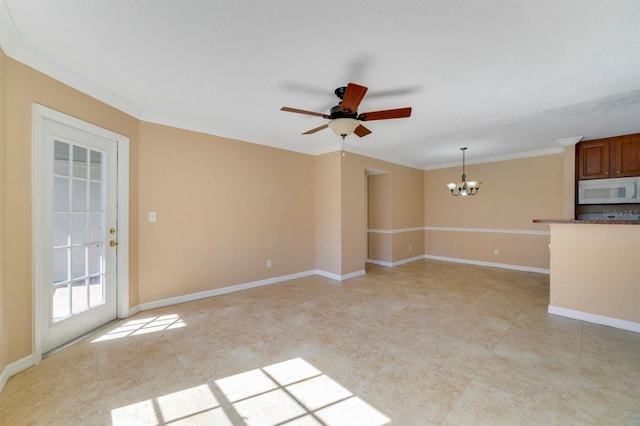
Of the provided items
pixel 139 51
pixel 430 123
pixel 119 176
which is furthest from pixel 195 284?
pixel 430 123

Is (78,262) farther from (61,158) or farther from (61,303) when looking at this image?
(61,158)

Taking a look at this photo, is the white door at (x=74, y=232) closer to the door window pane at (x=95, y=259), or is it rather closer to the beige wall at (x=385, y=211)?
the door window pane at (x=95, y=259)

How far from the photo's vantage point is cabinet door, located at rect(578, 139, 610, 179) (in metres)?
4.23

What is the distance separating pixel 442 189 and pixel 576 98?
3889 mm

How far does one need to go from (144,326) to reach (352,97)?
10.4ft

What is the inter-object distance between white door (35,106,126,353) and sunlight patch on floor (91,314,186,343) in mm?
253

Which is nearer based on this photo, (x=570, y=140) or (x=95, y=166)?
(x=95, y=166)

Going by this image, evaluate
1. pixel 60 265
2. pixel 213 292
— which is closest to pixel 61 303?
pixel 60 265

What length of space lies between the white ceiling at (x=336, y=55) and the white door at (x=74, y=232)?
0.59 m

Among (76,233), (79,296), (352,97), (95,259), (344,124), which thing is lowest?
(79,296)

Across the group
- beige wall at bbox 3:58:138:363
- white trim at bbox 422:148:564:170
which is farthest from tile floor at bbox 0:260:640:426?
white trim at bbox 422:148:564:170

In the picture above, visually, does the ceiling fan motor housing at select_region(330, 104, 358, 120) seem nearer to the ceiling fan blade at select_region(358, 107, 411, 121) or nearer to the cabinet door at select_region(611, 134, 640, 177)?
the ceiling fan blade at select_region(358, 107, 411, 121)

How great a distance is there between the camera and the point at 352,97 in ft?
7.07

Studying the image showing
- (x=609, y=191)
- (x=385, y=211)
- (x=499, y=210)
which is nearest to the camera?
(x=609, y=191)
